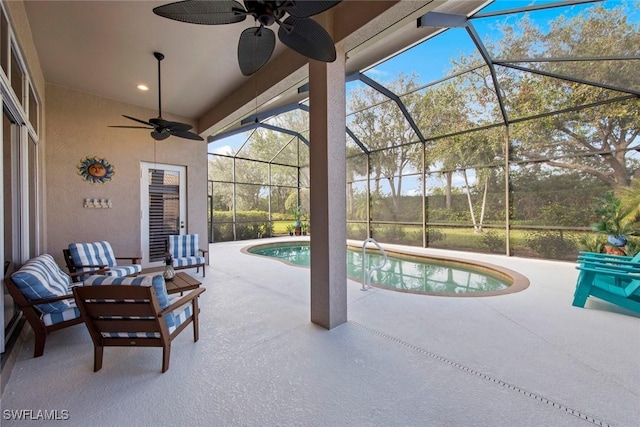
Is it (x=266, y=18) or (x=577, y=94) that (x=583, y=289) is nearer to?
(x=266, y=18)

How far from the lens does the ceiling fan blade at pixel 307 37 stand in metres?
1.61

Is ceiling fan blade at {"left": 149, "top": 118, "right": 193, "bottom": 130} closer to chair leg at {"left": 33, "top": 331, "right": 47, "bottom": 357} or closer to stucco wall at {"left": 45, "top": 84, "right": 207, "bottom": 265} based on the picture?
stucco wall at {"left": 45, "top": 84, "right": 207, "bottom": 265}

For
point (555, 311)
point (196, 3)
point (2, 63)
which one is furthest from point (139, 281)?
point (555, 311)

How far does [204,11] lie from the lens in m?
1.58

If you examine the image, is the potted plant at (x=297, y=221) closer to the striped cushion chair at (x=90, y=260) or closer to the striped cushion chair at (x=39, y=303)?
the striped cushion chair at (x=90, y=260)

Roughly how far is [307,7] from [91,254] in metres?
4.78

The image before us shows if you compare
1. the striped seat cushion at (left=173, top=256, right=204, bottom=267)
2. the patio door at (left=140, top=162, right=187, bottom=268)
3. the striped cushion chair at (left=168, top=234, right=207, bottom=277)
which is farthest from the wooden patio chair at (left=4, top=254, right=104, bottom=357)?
the patio door at (left=140, top=162, right=187, bottom=268)

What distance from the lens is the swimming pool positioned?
14.7ft

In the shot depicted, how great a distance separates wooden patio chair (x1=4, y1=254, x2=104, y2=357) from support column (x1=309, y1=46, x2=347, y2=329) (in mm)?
2258

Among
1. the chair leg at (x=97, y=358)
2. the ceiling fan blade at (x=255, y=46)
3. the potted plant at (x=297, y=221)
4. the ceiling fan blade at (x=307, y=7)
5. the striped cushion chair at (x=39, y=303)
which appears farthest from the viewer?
the potted plant at (x=297, y=221)

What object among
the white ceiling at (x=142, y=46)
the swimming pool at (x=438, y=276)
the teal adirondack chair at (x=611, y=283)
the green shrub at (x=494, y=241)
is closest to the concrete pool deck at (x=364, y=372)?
the teal adirondack chair at (x=611, y=283)

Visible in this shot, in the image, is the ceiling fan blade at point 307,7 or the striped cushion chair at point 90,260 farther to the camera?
the striped cushion chair at point 90,260

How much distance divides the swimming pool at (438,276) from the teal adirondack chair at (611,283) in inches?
32.1

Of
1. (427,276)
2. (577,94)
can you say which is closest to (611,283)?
(427,276)
